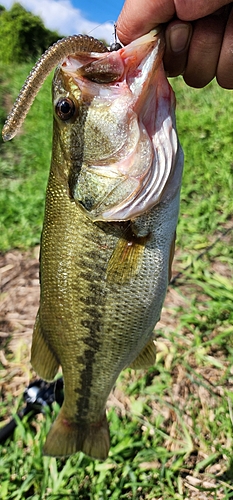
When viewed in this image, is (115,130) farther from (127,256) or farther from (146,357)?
(146,357)

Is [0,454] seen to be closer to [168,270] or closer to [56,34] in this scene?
[168,270]

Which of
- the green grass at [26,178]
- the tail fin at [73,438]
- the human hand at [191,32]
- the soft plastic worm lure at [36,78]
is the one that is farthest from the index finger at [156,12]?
the green grass at [26,178]

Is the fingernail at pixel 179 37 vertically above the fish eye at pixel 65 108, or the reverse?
the fingernail at pixel 179 37

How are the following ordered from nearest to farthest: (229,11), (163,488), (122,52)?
(122,52), (229,11), (163,488)

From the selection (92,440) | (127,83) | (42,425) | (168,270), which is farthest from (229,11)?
(42,425)

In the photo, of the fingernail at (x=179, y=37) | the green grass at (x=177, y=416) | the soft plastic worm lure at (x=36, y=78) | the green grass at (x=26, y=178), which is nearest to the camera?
the soft plastic worm lure at (x=36, y=78)

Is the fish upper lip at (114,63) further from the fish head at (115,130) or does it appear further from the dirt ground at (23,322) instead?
the dirt ground at (23,322)
